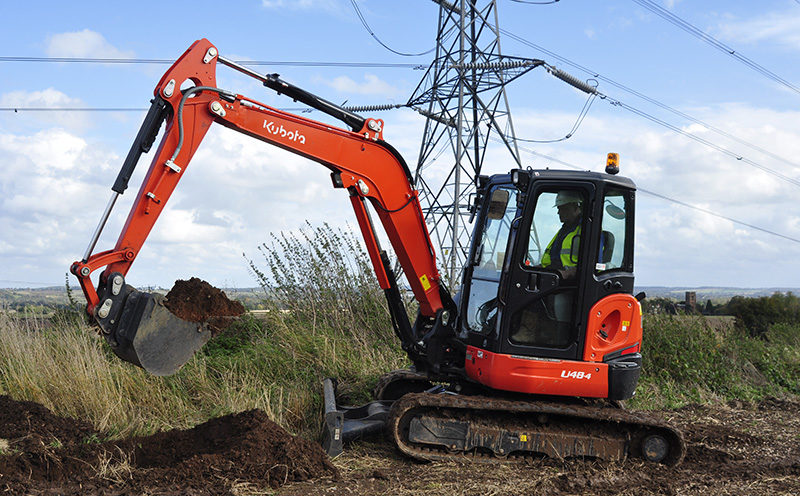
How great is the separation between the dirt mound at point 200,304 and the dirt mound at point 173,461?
908mm

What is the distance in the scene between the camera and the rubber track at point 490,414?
612 centimetres

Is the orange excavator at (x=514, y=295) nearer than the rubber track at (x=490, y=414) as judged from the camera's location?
Yes

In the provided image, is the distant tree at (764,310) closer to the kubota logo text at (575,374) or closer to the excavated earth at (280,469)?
the excavated earth at (280,469)

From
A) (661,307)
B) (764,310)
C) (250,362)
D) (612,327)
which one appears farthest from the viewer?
(764,310)

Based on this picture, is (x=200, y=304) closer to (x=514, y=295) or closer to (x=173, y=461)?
(x=173, y=461)

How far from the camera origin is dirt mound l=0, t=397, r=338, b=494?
5.08 meters

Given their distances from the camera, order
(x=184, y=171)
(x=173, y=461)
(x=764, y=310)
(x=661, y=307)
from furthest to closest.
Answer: (x=764, y=310)
(x=661, y=307)
(x=184, y=171)
(x=173, y=461)

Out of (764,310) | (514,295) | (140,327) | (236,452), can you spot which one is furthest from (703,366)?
(140,327)

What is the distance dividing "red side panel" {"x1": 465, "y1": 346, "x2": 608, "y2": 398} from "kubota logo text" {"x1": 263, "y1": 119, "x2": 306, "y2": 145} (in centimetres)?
251

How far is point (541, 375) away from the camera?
246 inches

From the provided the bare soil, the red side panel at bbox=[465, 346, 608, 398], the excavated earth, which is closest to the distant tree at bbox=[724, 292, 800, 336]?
the bare soil

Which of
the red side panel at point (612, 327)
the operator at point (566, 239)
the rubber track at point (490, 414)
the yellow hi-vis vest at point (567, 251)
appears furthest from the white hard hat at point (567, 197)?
the rubber track at point (490, 414)

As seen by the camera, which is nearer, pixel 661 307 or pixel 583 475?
pixel 583 475

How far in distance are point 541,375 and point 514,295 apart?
74 centimetres
